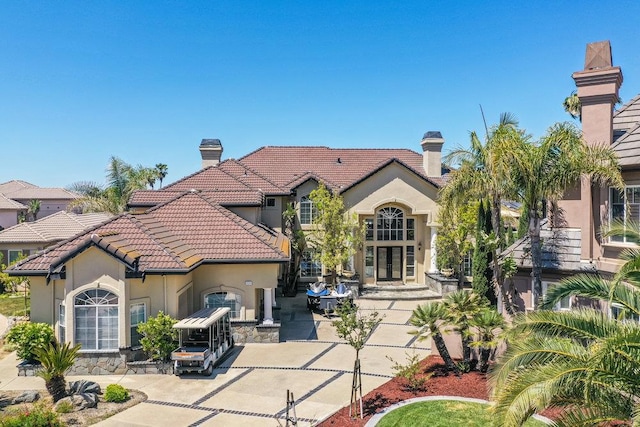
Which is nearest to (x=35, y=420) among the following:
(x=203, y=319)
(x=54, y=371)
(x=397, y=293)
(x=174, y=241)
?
(x=54, y=371)

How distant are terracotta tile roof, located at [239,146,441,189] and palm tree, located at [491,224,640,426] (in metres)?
23.9

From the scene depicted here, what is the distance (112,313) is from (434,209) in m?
20.6

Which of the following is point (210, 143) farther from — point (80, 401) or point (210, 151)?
point (80, 401)

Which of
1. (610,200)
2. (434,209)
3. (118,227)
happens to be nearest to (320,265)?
(434,209)

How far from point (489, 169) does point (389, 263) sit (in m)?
17.6

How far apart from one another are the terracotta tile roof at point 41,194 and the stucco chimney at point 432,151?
58.7m

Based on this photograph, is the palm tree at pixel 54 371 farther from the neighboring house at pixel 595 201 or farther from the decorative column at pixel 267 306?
the neighboring house at pixel 595 201

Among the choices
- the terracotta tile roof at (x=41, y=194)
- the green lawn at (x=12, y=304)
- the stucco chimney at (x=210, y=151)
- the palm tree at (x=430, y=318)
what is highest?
the stucco chimney at (x=210, y=151)

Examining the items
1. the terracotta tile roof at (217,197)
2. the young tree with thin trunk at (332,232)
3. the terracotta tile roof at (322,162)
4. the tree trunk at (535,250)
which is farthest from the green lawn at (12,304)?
the tree trunk at (535,250)

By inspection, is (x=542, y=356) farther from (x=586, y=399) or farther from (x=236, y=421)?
(x=236, y=421)

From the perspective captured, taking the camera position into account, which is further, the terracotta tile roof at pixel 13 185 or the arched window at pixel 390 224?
the terracotta tile roof at pixel 13 185

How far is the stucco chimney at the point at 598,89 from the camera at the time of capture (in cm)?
1404

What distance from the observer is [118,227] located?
1742 cm

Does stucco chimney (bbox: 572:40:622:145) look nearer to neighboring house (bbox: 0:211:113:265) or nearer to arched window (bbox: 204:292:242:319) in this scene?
arched window (bbox: 204:292:242:319)
